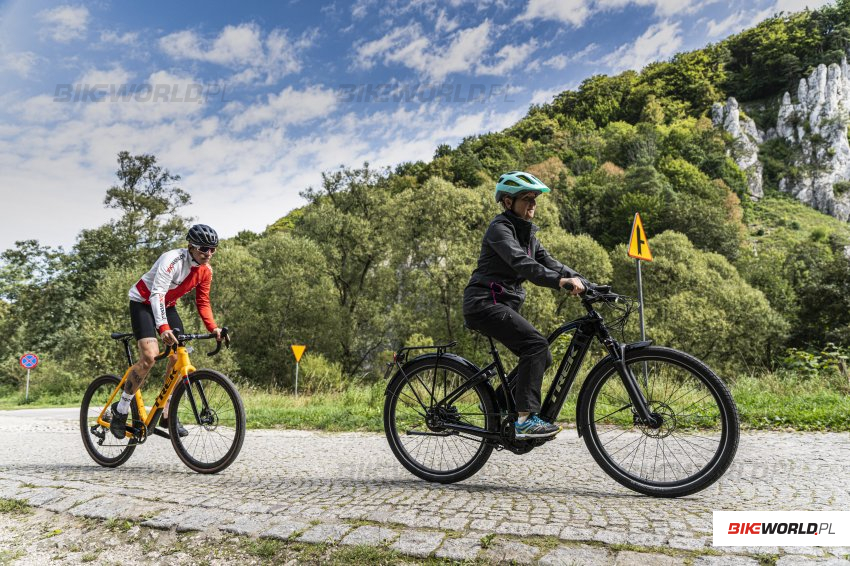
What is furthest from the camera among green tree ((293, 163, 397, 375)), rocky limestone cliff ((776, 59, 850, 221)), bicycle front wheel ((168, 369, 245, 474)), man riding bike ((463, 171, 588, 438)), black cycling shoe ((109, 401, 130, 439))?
rocky limestone cliff ((776, 59, 850, 221))

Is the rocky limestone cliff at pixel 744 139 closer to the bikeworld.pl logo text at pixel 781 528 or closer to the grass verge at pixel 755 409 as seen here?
the grass verge at pixel 755 409

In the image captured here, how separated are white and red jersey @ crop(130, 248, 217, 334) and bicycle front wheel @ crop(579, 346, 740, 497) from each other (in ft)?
11.5

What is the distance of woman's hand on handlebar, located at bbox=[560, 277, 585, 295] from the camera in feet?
10.9

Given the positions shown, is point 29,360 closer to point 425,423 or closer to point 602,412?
point 425,423

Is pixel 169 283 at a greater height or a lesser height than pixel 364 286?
lesser

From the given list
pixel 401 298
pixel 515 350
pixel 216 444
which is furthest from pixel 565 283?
pixel 401 298

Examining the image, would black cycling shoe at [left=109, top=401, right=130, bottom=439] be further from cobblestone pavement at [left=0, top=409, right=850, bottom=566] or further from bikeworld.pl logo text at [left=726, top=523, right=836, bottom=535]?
bikeworld.pl logo text at [left=726, top=523, right=836, bottom=535]

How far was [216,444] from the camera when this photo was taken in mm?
4574

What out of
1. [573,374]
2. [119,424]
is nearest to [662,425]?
[573,374]

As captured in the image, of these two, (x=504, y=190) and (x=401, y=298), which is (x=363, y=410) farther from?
(x=401, y=298)

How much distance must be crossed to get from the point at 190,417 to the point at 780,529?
4325 millimetres

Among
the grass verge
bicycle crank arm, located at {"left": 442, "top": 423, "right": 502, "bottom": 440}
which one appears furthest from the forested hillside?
bicycle crank arm, located at {"left": 442, "top": 423, "right": 502, "bottom": 440}

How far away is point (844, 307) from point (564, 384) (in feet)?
140

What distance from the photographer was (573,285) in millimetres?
3342
